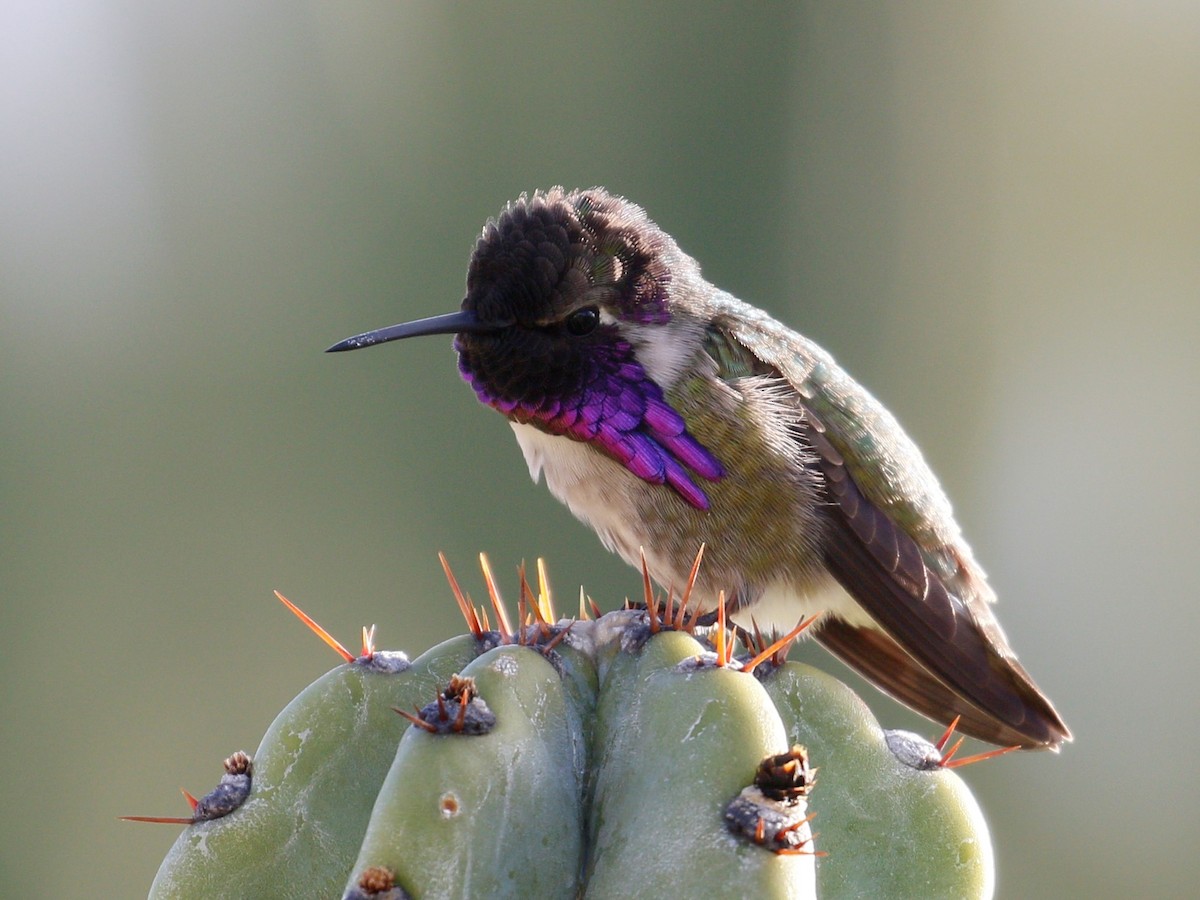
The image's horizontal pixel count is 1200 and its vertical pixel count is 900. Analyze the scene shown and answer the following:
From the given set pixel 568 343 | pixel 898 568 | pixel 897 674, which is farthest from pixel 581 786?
pixel 897 674

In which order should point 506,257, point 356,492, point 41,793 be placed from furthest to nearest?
point 356,492 → point 41,793 → point 506,257

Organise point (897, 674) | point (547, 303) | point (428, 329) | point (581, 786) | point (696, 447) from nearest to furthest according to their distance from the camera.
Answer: point (581, 786)
point (428, 329)
point (547, 303)
point (696, 447)
point (897, 674)

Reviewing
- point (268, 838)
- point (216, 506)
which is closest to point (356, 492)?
point (216, 506)

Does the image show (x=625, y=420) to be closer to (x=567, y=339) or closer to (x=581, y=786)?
(x=567, y=339)

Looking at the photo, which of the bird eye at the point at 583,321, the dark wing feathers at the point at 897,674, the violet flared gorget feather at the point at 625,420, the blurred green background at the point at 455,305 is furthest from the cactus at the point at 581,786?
the blurred green background at the point at 455,305

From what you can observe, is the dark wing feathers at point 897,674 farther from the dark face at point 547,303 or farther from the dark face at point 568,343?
the dark face at point 547,303

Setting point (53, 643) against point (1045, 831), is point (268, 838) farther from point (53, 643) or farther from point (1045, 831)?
point (1045, 831)
